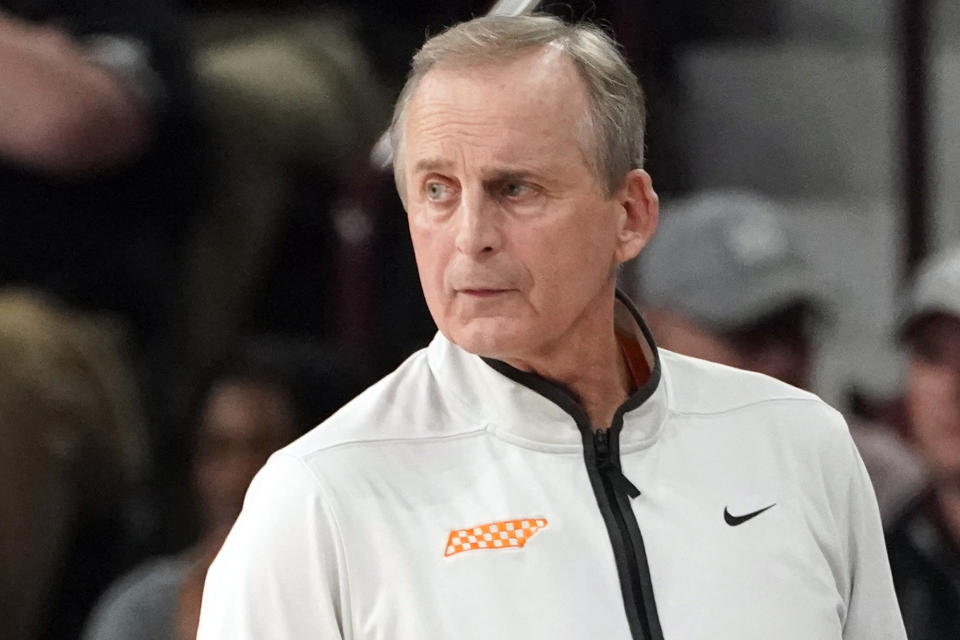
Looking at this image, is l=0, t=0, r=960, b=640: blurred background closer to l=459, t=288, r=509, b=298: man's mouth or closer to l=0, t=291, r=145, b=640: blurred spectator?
l=0, t=291, r=145, b=640: blurred spectator

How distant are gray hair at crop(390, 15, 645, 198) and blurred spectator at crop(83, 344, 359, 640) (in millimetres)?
1260

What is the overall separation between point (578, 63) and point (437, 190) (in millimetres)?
139

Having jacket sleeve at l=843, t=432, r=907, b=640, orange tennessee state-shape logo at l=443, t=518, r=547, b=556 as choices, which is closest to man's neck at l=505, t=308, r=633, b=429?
orange tennessee state-shape logo at l=443, t=518, r=547, b=556

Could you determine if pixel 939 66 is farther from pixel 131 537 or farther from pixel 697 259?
pixel 131 537

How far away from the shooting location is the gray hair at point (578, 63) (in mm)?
1136

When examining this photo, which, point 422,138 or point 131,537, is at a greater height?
point 422,138

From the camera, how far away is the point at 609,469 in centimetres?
119

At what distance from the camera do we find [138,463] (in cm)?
246

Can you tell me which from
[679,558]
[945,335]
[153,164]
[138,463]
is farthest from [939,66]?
[679,558]

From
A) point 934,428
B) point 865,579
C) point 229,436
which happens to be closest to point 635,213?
point 865,579

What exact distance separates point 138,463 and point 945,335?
1.29 meters

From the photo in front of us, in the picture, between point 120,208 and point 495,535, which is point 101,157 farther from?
point 495,535

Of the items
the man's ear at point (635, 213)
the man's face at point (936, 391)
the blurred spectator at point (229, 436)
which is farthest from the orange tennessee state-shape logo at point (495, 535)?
the man's face at point (936, 391)

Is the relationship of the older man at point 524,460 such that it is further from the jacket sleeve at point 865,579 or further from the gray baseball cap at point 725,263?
the gray baseball cap at point 725,263
